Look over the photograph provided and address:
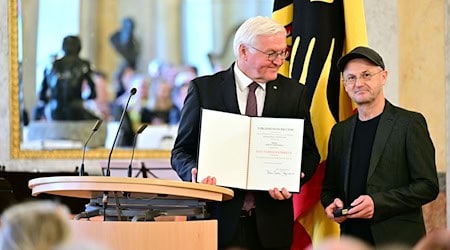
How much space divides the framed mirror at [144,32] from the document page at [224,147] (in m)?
2.94

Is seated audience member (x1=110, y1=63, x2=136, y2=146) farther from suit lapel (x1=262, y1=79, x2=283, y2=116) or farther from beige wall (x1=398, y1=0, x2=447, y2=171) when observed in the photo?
suit lapel (x1=262, y1=79, x2=283, y2=116)

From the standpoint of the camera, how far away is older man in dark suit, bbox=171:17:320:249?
4.19 metres

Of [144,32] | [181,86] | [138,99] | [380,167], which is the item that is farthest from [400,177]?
[144,32]

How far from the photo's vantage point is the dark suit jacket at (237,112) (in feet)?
13.7

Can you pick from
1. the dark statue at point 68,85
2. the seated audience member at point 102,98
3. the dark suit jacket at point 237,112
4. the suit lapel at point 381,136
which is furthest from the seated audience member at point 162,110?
the suit lapel at point 381,136

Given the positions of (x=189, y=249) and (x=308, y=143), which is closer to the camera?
(x=189, y=249)

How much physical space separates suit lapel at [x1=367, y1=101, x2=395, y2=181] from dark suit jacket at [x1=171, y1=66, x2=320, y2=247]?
10.3 inches

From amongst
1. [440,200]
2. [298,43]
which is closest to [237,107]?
[298,43]

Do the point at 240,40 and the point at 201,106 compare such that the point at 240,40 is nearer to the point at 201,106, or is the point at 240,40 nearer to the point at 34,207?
the point at 201,106

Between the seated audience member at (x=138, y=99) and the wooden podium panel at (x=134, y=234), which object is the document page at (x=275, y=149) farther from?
the seated audience member at (x=138, y=99)

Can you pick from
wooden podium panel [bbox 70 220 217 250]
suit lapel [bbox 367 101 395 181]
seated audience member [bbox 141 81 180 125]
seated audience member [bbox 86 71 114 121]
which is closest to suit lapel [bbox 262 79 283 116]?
suit lapel [bbox 367 101 395 181]

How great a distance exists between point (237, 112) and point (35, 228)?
8.39 feet

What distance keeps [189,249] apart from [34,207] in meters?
1.72

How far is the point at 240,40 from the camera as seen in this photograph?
4367mm
